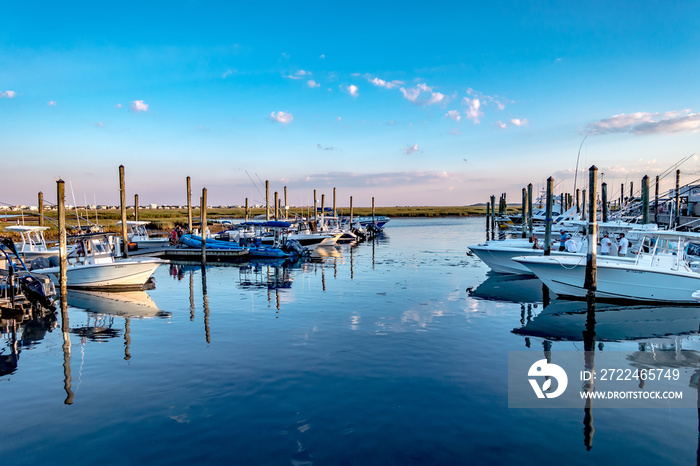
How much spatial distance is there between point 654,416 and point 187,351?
1218cm

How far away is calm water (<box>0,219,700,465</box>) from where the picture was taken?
7977 mm

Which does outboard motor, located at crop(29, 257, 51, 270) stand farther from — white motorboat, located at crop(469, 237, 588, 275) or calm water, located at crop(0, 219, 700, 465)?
white motorboat, located at crop(469, 237, 588, 275)

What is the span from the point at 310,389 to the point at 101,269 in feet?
62.8

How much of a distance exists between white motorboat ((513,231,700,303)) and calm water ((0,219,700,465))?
1.49 meters

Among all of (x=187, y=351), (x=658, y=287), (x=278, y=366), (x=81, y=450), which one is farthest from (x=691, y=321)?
(x=81, y=450)

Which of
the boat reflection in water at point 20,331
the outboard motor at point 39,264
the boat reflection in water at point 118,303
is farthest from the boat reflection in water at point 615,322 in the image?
the outboard motor at point 39,264

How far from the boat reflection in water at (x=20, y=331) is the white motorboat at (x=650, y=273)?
20.3m

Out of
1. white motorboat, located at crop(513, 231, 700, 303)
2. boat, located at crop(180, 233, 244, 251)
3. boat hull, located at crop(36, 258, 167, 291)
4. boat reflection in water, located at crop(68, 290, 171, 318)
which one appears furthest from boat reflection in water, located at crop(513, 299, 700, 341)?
boat, located at crop(180, 233, 244, 251)

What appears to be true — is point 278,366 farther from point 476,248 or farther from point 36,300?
point 476,248

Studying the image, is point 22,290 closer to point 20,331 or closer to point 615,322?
point 20,331

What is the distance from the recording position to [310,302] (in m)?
21.1

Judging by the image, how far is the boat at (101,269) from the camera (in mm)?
24469

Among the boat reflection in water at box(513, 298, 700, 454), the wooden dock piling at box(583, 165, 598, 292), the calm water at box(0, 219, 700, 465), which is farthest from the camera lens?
the wooden dock piling at box(583, 165, 598, 292)

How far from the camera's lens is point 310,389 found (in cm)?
1050
